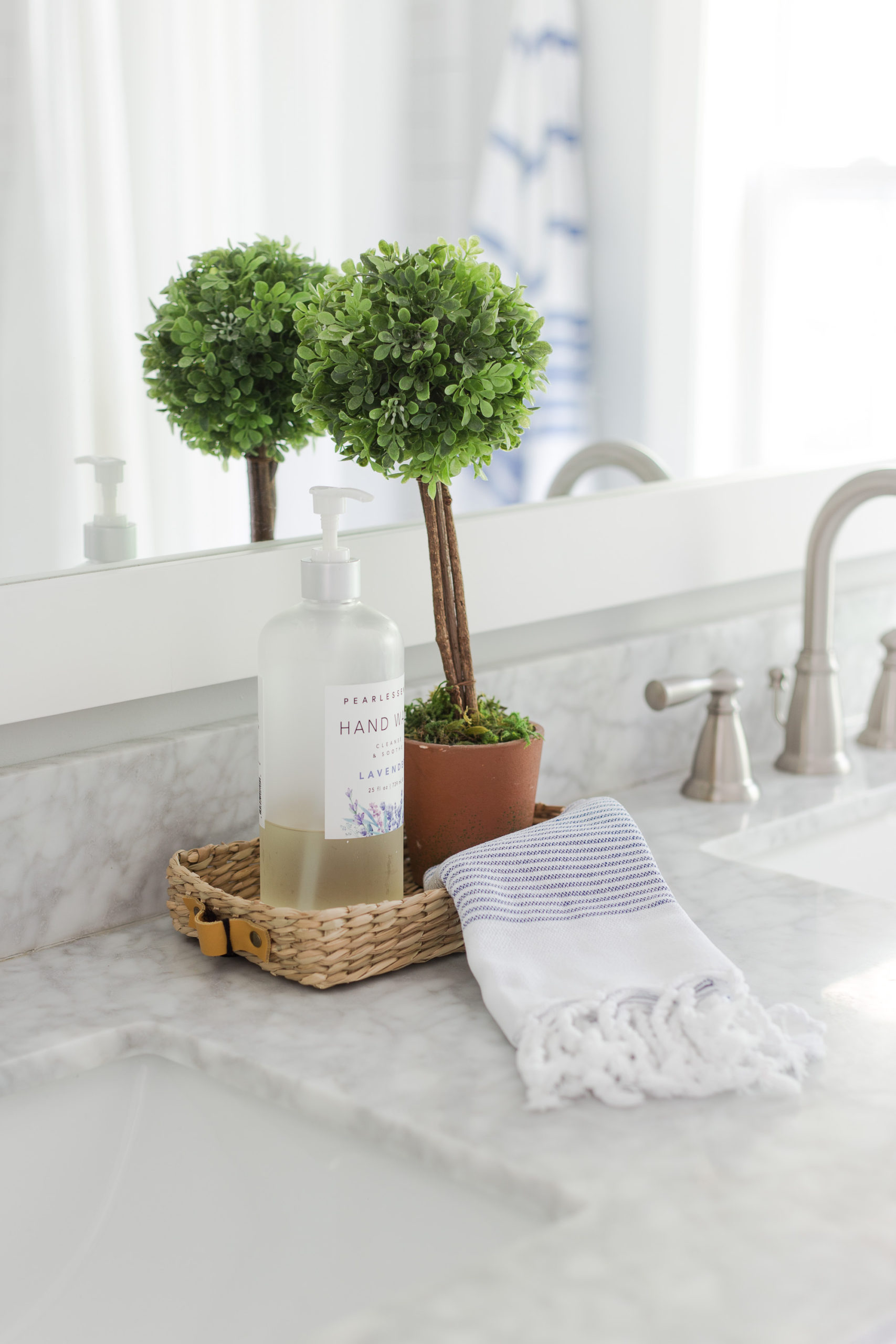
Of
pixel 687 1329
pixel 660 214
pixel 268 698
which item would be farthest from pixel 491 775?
pixel 660 214

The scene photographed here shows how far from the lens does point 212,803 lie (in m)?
0.83

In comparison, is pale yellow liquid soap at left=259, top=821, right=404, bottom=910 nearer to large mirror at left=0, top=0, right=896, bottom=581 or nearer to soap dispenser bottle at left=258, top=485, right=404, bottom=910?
soap dispenser bottle at left=258, top=485, right=404, bottom=910

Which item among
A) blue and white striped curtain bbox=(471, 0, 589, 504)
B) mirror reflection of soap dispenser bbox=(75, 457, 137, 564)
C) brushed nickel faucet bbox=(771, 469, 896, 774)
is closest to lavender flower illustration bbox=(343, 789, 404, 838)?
mirror reflection of soap dispenser bbox=(75, 457, 137, 564)

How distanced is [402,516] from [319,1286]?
0.51 meters

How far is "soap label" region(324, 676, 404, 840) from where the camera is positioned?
70 centimetres

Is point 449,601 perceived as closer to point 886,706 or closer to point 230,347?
point 230,347

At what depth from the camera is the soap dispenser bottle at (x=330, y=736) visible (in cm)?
71

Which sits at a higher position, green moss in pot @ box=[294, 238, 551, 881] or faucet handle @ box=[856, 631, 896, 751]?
green moss in pot @ box=[294, 238, 551, 881]

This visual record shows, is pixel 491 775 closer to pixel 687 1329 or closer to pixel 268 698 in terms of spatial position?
pixel 268 698

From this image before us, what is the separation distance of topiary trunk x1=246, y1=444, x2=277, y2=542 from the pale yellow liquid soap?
8.3 inches

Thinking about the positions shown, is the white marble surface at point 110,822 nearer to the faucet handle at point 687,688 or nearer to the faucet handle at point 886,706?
the faucet handle at point 687,688

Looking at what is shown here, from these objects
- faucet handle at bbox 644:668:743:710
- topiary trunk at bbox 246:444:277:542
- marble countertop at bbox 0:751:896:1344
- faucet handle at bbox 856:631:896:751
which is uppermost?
topiary trunk at bbox 246:444:277:542

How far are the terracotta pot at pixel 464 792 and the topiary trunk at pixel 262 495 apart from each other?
17cm

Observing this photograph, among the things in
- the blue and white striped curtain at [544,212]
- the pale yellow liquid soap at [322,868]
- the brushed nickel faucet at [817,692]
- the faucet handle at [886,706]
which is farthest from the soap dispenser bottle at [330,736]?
the faucet handle at [886,706]
